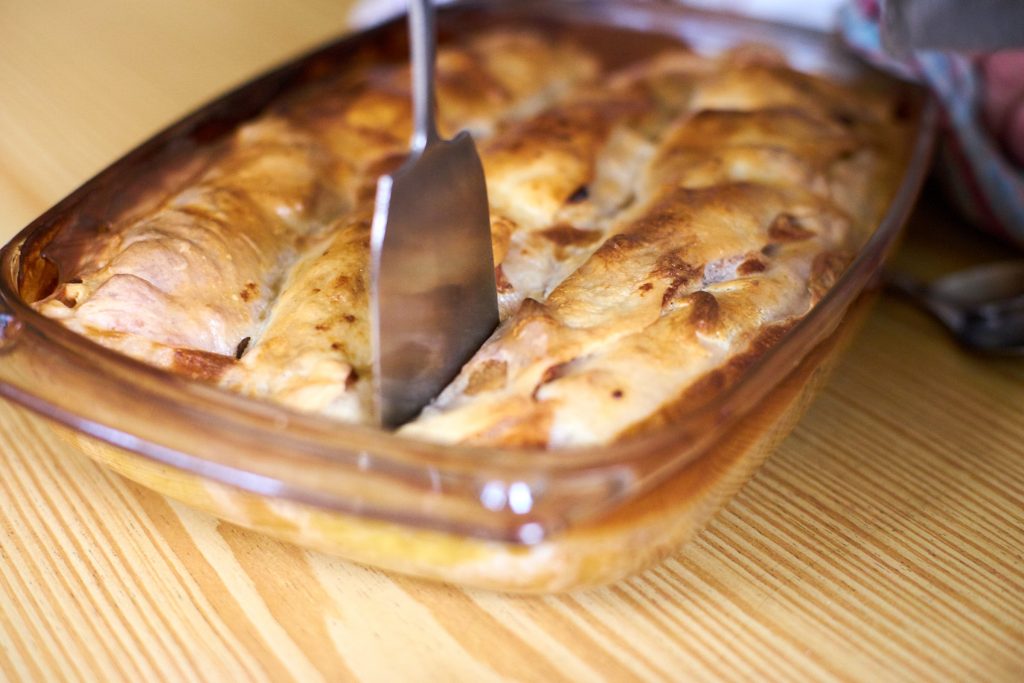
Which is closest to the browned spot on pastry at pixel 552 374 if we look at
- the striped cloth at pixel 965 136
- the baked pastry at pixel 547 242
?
the baked pastry at pixel 547 242

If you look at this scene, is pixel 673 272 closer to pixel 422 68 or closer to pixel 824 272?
pixel 824 272

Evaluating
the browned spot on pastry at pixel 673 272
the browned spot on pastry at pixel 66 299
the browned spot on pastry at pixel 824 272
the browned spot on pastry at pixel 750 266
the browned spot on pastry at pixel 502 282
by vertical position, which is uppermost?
the browned spot on pastry at pixel 66 299

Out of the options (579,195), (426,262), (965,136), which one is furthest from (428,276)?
(965,136)

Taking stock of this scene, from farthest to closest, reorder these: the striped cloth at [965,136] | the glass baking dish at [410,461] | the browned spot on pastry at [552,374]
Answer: the striped cloth at [965,136]
the browned spot on pastry at [552,374]
the glass baking dish at [410,461]

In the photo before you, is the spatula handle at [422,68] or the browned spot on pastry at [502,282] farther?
the browned spot on pastry at [502,282]

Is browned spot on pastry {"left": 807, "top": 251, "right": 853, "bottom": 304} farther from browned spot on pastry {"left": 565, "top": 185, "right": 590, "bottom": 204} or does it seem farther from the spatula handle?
the spatula handle

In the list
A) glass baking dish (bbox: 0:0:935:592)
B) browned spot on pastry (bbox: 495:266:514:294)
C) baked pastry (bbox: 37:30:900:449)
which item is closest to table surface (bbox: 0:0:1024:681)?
glass baking dish (bbox: 0:0:935:592)

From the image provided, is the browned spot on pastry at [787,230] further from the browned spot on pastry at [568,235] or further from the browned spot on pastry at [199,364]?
the browned spot on pastry at [199,364]
